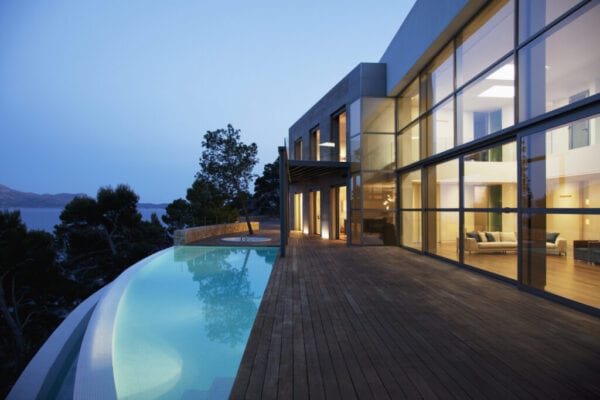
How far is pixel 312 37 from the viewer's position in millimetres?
51875

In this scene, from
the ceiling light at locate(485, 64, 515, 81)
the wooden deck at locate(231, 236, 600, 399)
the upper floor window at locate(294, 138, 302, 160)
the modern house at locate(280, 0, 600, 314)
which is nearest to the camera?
the wooden deck at locate(231, 236, 600, 399)

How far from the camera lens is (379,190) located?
380 inches

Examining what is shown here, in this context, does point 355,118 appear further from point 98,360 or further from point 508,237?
point 98,360

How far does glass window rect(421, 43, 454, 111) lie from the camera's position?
686 cm

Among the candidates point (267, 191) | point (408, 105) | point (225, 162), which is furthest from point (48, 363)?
point (267, 191)

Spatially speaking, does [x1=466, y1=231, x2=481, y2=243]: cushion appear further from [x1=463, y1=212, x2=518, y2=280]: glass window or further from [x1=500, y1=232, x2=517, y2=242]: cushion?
[x1=500, y1=232, x2=517, y2=242]: cushion

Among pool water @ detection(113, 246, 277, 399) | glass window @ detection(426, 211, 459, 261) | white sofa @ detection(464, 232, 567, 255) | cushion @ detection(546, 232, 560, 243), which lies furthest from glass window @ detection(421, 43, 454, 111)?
pool water @ detection(113, 246, 277, 399)

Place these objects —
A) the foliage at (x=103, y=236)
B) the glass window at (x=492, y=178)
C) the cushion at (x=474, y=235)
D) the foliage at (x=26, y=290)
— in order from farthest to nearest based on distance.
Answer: the foliage at (x=103, y=236) < the foliage at (x=26, y=290) < the cushion at (x=474, y=235) < the glass window at (x=492, y=178)

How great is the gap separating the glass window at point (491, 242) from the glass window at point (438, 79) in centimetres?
305

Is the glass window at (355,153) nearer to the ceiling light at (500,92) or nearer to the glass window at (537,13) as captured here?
the ceiling light at (500,92)

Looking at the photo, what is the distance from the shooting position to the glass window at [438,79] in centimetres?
686

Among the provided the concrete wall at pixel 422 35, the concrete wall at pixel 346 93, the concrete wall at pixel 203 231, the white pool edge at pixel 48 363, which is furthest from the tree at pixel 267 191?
the white pool edge at pixel 48 363

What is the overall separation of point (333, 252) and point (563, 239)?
216 inches

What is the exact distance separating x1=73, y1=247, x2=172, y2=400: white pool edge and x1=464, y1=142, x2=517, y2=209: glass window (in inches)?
231
